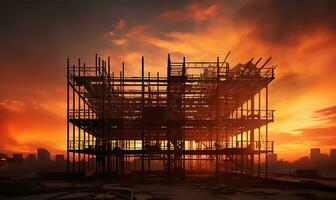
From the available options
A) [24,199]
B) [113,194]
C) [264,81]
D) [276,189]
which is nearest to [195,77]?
[264,81]

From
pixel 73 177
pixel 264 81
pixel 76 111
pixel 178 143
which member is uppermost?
pixel 264 81

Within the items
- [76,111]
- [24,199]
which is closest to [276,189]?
[24,199]

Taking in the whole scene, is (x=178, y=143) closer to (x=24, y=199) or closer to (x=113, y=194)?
(x=113, y=194)

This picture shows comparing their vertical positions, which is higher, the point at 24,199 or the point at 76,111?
the point at 76,111

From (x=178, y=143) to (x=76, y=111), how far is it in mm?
10866

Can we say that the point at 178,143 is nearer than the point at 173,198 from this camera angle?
No

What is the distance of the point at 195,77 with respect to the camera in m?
37.7

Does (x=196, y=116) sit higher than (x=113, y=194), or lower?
higher

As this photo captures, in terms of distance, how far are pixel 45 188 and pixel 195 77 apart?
18182mm

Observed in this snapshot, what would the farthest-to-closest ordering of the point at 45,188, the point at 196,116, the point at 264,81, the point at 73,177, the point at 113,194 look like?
the point at 196,116 → the point at 264,81 → the point at 73,177 → the point at 45,188 → the point at 113,194

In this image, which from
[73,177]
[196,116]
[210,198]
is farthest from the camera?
[196,116]

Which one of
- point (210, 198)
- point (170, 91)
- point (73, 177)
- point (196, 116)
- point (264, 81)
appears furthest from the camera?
point (196, 116)

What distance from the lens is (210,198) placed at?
2141 centimetres

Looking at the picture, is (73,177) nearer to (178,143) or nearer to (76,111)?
(76,111)
